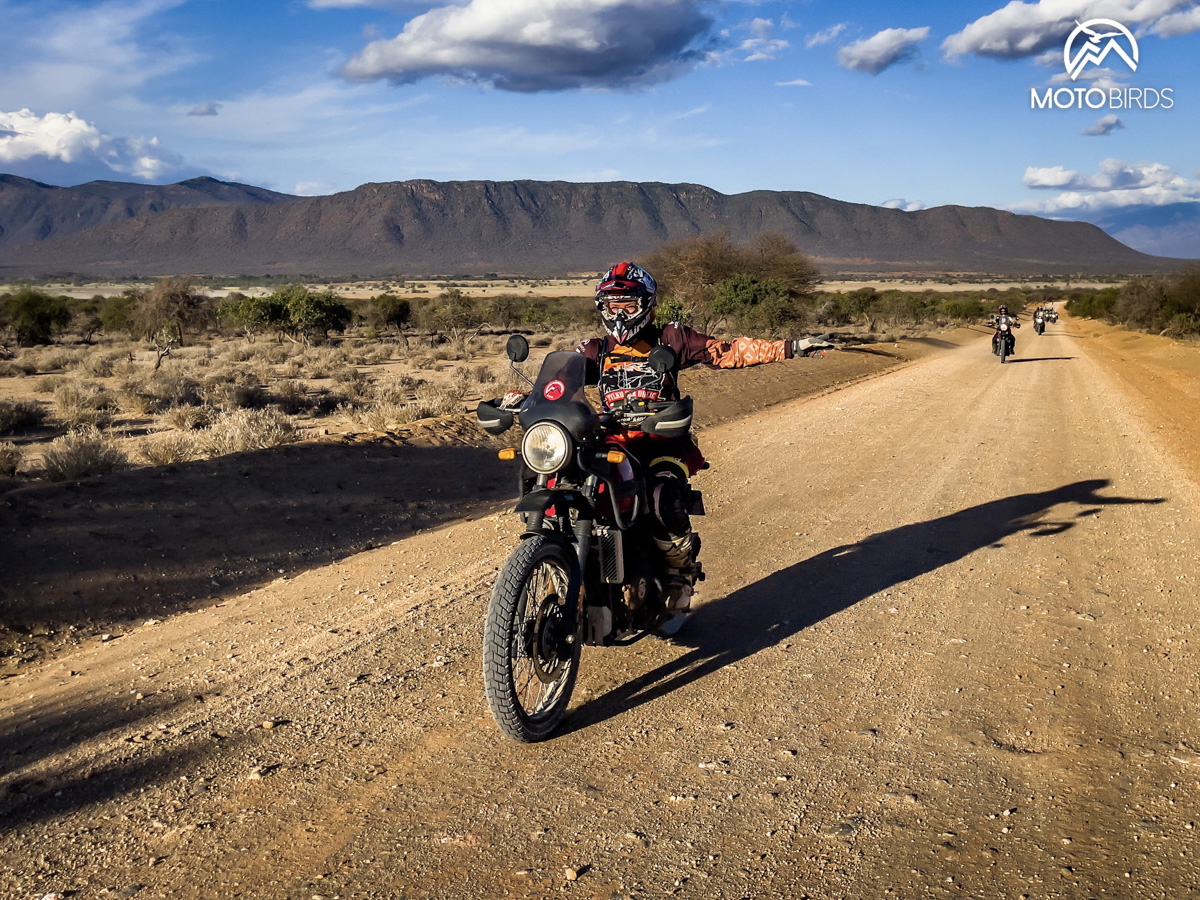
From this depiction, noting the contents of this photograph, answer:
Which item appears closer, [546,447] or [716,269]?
[546,447]

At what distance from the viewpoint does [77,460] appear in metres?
9.41

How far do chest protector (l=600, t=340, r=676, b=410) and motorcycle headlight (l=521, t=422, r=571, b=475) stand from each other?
918mm

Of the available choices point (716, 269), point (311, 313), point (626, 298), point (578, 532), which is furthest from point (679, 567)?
point (716, 269)

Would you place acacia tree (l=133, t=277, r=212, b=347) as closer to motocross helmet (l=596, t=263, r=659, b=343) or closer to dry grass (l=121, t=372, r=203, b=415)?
dry grass (l=121, t=372, r=203, b=415)

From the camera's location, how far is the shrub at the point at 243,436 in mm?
10789

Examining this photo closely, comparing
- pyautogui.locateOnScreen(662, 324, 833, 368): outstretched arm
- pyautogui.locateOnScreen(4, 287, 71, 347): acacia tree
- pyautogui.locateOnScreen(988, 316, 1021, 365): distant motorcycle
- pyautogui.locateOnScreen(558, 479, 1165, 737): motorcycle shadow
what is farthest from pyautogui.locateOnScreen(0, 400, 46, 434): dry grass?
pyautogui.locateOnScreen(988, 316, 1021, 365): distant motorcycle

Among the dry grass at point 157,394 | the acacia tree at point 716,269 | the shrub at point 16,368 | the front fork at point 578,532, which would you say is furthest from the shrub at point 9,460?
the acacia tree at point 716,269

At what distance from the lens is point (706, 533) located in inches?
309

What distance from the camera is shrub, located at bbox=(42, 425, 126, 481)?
30.6ft

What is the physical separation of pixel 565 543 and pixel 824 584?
2892mm

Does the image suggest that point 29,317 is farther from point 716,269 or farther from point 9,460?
point 716,269

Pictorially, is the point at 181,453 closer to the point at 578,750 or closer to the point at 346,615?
the point at 346,615

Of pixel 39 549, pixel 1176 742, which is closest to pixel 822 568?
pixel 1176 742

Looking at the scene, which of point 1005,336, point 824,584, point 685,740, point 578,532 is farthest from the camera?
point 1005,336
